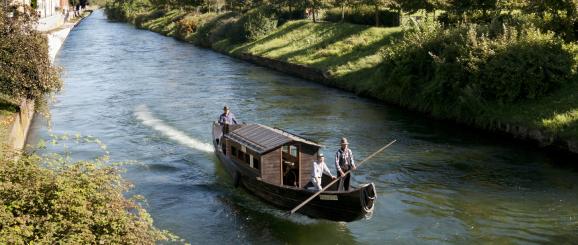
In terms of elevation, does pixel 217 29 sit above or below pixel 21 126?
above

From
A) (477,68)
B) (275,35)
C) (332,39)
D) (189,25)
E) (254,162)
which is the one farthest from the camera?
(189,25)

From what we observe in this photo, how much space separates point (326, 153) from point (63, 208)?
57.0 ft

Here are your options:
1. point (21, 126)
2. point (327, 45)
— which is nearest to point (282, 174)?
point (21, 126)

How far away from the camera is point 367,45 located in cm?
5012

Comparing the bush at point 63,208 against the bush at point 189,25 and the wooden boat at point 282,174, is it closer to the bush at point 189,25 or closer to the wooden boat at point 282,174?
the wooden boat at point 282,174

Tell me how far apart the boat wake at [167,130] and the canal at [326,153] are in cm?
10

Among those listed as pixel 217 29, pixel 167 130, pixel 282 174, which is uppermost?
pixel 217 29

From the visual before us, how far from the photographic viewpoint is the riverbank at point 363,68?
29.8m

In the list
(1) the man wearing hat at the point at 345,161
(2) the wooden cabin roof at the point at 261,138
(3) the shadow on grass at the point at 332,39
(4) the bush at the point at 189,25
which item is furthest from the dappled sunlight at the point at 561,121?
(4) the bush at the point at 189,25

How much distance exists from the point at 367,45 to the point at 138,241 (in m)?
39.3

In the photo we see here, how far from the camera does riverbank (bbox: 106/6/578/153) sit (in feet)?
Result: 97.8

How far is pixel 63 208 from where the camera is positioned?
12.6m

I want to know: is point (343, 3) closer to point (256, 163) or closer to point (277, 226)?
point (256, 163)

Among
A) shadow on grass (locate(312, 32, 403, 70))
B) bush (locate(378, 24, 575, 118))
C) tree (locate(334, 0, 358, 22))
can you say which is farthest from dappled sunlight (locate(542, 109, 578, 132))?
tree (locate(334, 0, 358, 22))
